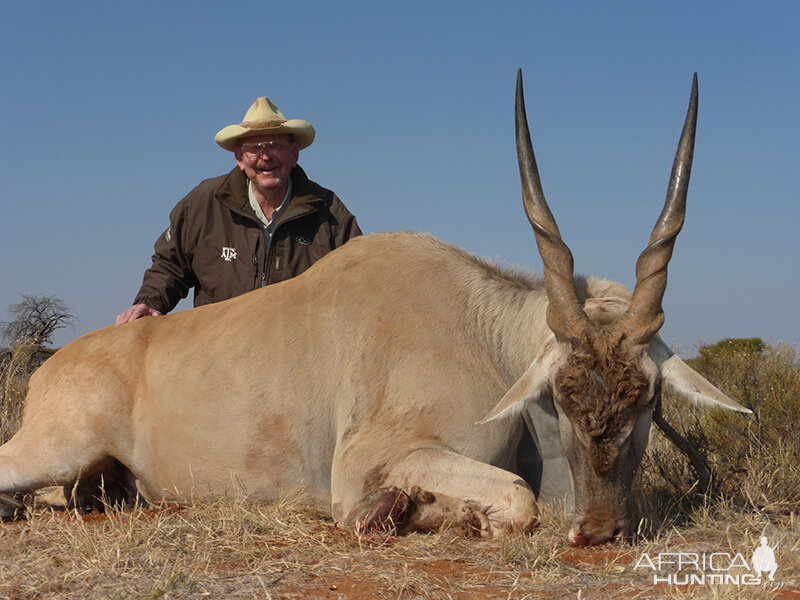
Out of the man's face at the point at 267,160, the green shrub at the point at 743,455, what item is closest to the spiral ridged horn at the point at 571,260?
the green shrub at the point at 743,455

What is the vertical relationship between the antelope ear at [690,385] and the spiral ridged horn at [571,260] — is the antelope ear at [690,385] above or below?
below

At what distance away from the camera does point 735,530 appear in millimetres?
4383

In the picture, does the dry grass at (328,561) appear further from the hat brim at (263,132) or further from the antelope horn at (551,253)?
the hat brim at (263,132)

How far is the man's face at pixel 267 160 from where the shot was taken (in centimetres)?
762

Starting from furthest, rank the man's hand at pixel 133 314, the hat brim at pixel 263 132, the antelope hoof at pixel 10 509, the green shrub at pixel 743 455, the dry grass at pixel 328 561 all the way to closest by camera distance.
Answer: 1. the hat brim at pixel 263 132
2. the man's hand at pixel 133 314
3. the antelope hoof at pixel 10 509
4. the green shrub at pixel 743 455
5. the dry grass at pixel 328 561

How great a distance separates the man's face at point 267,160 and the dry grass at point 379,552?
3.22 meters

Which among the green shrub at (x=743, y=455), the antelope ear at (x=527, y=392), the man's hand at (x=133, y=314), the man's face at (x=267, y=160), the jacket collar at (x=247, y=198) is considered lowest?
the green shrub at (x=743, y=455)

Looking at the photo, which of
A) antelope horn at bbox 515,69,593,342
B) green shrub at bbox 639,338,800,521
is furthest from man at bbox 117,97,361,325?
green shrub at bbox 639,338,800,521

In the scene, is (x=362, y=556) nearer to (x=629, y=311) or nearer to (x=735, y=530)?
(x=629, y=311)

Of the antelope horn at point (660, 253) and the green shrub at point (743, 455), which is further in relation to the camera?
the green shrub at point (743, 455)

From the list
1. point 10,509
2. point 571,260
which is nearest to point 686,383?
point 571,260

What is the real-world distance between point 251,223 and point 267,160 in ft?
1.91

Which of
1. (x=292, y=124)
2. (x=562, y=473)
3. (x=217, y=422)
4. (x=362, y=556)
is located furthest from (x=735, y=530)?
(x=292, y=124)

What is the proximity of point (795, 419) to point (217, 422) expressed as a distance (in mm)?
4172
